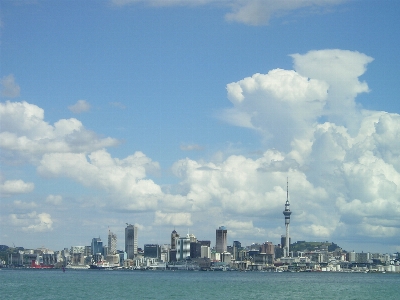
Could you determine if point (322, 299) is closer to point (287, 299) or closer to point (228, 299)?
point (287, 299)

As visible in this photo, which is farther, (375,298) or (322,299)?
(375,298)

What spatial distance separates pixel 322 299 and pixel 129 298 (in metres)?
32.5

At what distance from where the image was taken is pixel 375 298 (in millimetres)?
125500

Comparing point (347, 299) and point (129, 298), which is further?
point (347, 299)

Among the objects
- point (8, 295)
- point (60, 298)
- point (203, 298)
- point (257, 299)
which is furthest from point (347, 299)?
point (8, 295)

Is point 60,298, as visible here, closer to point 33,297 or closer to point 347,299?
point 33,297

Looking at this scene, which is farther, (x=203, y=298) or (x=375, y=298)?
(x=375, y=298)

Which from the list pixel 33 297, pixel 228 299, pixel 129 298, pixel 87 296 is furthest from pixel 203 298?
pixel 33 297

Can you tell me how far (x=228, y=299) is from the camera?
113 metres

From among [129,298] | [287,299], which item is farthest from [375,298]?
[129,298]

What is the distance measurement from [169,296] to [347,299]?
101 ft

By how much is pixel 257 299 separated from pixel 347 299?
17229mm

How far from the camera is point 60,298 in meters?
111

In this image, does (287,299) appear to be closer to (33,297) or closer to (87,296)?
(87,296)
